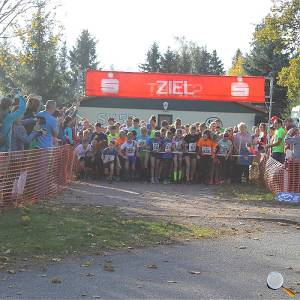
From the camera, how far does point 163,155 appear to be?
1720 centimetres

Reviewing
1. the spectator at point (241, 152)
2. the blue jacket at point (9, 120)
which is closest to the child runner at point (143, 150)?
the spectator at point (241, 152)

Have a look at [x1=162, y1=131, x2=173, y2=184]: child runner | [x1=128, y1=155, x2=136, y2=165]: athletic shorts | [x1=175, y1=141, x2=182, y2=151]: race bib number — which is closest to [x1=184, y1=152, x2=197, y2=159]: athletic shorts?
[x1=175, y1=141, x2=182, y2=151]: race bib number

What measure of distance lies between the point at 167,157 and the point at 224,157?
66.2 inches

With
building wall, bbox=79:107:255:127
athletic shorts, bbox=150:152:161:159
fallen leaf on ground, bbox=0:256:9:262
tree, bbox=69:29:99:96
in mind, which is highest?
tree, bbox=69:29:99:96

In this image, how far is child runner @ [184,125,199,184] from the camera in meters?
17.3

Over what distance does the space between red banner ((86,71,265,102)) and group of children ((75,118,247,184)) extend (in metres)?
8.75

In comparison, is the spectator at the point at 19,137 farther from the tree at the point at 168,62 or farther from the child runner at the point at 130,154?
the tree at the point at 168,62

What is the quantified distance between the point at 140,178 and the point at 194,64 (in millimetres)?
65744

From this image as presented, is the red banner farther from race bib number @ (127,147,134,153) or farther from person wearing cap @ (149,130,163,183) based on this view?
race bib number @ (127,147,134,153)

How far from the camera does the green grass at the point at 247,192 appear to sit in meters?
14.0

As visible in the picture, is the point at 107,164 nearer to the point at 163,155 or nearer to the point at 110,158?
the point at 110,158

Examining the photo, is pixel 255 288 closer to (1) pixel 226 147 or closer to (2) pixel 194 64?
(1) pixel 226 147

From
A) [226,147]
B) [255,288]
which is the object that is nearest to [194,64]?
[226,147]

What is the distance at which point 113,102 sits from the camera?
A: 35750 mm
